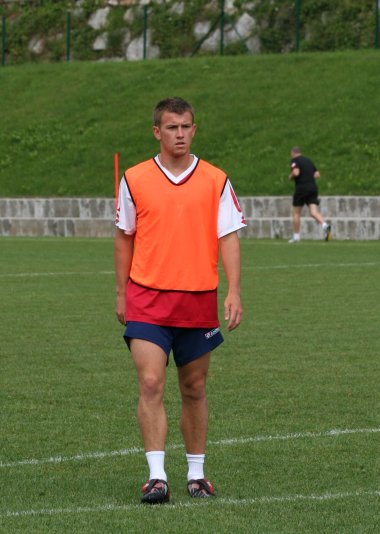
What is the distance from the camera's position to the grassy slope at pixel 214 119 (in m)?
39.0

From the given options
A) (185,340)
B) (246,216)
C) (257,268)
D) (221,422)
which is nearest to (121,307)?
(185,340)

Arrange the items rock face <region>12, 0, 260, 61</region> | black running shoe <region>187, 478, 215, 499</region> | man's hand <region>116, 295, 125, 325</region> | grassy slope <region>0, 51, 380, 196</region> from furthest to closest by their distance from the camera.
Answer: rock face <region>12, 0, 260, 61</region>
grassy slope <region>0, 51, 380, 196</region>
man's hand <region>116, 295, 125, 325</region>
black running shoe <region>187, 478, 215, 499</region>

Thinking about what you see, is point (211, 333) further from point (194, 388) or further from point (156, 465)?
point (156, 465)

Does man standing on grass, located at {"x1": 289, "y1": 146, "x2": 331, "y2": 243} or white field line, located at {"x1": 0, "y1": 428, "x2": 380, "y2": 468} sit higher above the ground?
man standing on grass, located at {"x1": 289, "y1": 146, "x2": 331, "y2": 243}

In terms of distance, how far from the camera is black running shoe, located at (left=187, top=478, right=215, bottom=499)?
721 centimetres

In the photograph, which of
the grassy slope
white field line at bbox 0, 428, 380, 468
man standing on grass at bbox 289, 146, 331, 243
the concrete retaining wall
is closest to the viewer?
white field line at bbox 0, 428, 380, 468

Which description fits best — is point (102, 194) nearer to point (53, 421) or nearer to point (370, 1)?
point (370, 1)

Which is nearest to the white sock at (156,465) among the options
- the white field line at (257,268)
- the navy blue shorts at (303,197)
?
the white field line at (257,268)

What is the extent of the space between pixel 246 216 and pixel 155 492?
2956 centimetres

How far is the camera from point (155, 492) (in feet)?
23.0

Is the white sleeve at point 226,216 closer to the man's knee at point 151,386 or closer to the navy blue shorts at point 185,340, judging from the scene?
the navy blue shorts at point 185,340

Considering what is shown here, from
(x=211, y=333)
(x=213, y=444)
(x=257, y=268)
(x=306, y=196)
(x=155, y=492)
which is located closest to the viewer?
(x=155, y=492)

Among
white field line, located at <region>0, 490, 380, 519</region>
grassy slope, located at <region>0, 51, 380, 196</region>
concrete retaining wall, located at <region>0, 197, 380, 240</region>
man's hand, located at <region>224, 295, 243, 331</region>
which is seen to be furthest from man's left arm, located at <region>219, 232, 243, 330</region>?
grassy slope, located at <region>0, 51, 380, 196</region>

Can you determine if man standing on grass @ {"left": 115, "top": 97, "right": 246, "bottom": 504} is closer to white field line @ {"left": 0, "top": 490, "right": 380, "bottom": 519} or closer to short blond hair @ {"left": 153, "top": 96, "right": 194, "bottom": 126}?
short blond hair @ {"left": 153, "top": 96, "right": 194, "bottom": 126}
